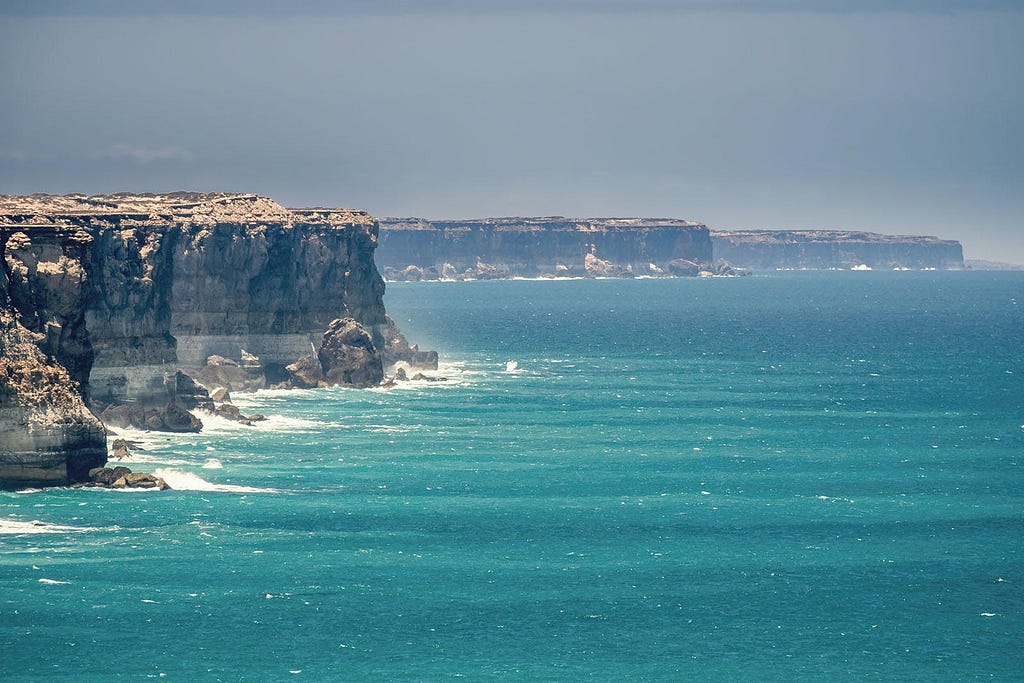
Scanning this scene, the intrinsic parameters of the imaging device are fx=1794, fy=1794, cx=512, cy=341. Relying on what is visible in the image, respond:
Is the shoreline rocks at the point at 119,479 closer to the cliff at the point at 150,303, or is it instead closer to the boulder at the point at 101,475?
the boulder at the point at 101,475

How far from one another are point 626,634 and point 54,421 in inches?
1409

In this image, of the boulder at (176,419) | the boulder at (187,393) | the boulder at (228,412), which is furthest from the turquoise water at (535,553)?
the boulder at (187,393)

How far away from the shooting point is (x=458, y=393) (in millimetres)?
Answer: 150875

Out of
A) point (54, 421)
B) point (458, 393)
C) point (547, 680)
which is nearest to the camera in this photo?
point (547, 680)

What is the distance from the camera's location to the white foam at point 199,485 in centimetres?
9612

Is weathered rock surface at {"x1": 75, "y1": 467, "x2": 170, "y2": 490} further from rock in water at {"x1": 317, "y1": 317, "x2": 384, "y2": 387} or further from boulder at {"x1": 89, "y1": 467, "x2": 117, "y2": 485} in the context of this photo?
rock in water at {"x1": 317, "y1": 317, "x2": 384, "y2": 387}

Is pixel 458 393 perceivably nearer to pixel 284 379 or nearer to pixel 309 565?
pixel 284 379

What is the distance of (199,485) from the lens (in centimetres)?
9706

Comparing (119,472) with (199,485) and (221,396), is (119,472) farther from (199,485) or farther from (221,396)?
(221,396)

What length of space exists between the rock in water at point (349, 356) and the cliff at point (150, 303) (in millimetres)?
313

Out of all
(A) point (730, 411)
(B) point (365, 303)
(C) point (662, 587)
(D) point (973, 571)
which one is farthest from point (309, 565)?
(B) point (365, 303)

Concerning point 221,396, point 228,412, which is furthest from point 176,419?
point 221,396

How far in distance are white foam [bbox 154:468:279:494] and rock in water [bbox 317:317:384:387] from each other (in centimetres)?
5462

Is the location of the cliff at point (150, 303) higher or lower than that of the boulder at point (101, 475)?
higher
